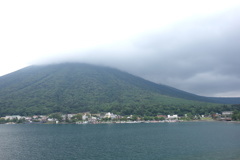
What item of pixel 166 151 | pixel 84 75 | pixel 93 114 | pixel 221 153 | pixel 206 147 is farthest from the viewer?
pixel 84 75

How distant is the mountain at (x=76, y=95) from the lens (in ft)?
401

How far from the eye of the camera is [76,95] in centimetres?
14862

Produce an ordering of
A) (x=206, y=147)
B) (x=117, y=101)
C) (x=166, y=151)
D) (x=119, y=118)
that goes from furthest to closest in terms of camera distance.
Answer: (x=117, y=101), (x=119, y=118), (x=206, y=147), (x=166, y=151)

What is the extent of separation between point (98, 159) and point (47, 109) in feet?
334

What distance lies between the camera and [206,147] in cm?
3503

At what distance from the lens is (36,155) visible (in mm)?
30750

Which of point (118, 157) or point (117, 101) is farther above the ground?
point (117, 101)

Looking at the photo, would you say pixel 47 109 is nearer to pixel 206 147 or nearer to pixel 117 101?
pixel 117 101

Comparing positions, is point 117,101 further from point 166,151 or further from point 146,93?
point 166,151

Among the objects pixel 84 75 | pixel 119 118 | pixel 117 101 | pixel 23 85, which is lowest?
pixel 119 118

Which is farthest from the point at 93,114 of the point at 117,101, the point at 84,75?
the point at 84,75

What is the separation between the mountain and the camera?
122188mm

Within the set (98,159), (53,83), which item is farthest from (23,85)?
(98,159)

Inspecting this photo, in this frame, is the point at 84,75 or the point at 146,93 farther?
the point at 84,75
